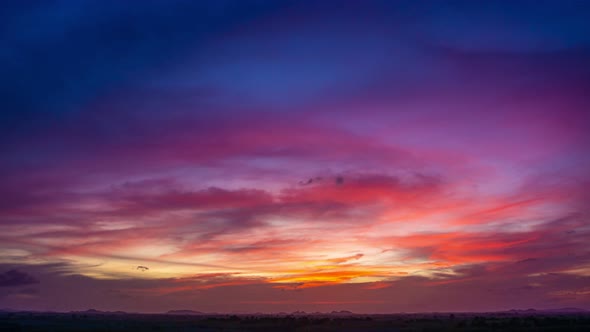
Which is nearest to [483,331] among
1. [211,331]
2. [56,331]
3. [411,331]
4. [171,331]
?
[411,331]

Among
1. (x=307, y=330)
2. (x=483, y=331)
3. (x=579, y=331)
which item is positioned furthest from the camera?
(x=307, y=330)

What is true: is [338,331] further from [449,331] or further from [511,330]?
[511,330]

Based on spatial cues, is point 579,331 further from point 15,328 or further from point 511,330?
point 15,328

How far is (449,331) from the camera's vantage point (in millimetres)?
90375

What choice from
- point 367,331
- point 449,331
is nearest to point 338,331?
point 367,331

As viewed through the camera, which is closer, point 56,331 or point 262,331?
point 56,331

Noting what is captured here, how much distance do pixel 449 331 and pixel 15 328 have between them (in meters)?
71.1

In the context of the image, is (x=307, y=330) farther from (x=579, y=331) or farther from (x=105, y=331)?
(x=579, y=331)

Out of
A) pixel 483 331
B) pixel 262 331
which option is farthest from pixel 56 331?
pixel 483 331

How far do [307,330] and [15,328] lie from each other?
160 feet

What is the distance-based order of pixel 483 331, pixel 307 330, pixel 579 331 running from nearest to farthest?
pixel 579 331 < pixel 483 331 < pixel 307 330

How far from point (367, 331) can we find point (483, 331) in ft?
60.9

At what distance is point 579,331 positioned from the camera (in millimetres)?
81188

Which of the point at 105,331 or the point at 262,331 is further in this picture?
the point at 262,331
